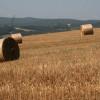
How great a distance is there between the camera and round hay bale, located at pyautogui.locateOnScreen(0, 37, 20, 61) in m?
19.7

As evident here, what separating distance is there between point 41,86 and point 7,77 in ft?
6.96

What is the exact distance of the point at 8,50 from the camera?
66.9 ft

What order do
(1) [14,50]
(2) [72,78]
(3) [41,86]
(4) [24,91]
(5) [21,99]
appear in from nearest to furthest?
1. (5) [21,99]
2. (4) [24,91]
3. (3) [41,86]
4. (2) [72,78]
5. (1) [14,50]

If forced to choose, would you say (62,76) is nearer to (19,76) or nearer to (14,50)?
(19,76)

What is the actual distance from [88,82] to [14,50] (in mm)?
11632

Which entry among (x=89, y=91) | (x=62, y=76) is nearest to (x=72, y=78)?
(x=62, y=76)

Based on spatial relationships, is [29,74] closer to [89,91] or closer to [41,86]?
[41,86]

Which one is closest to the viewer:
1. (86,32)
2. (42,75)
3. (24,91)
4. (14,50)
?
(24,91)

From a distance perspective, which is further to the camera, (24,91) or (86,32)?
(86,32)

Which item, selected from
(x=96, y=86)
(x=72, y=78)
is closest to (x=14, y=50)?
(x=72, y=78)

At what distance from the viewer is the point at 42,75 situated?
1090 cm

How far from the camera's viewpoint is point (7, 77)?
442 inches

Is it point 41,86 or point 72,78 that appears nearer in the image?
point 41,86

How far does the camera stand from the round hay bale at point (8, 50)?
19.7 m
